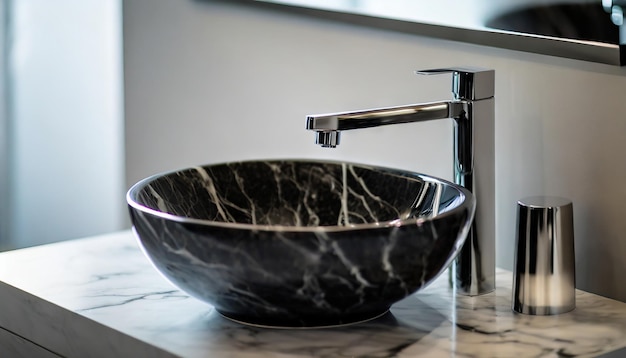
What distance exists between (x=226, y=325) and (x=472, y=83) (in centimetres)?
39

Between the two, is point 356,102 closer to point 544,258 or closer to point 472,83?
point 472,83

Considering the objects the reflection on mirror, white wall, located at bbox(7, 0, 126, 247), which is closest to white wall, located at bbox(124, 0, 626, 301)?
the reflection on mirror

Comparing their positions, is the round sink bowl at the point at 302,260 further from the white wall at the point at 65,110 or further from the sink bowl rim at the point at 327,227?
the white wall at the point at 65,110

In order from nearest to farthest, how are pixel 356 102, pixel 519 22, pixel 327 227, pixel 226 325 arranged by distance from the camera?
pixel 327 227 → pixel 226 325 → pixel 519 22 → pixel 356 102

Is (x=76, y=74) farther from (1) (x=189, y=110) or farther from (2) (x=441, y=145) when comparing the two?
(2) (x=441, y=145)

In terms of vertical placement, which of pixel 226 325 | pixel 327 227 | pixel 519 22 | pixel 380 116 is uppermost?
pixel 519 22

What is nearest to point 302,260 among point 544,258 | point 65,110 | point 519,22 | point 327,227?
point 327,227

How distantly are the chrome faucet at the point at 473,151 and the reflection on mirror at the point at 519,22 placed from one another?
83mm

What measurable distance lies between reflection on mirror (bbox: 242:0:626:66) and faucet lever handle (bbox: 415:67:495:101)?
8 cm

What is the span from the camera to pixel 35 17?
2.36 m

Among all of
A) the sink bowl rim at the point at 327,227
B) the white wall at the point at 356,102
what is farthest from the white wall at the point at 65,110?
the sink bowl rim at the point at 327,227

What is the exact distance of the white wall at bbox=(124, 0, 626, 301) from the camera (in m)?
1.15

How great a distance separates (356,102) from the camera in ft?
4.86

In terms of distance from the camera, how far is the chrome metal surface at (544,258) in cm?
108
